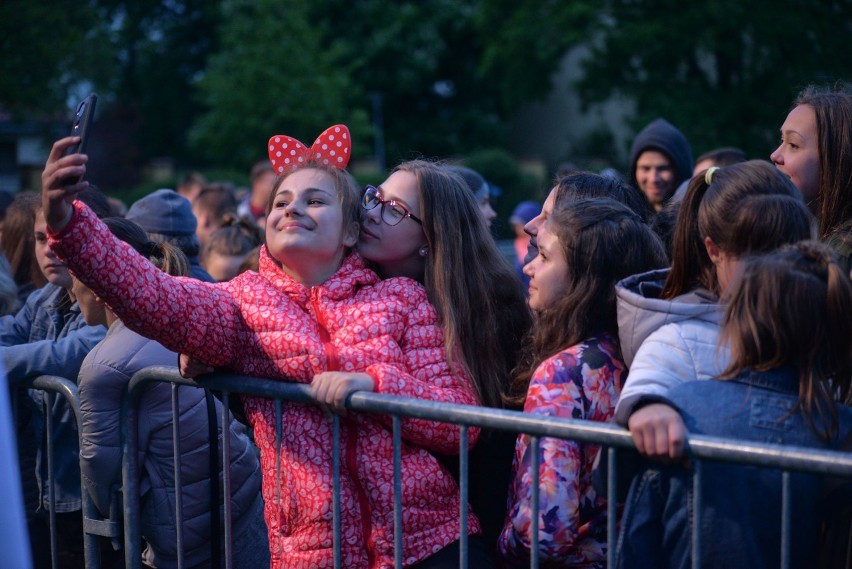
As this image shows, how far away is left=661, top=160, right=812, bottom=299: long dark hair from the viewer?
264 cm

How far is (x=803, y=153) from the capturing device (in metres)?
3.55

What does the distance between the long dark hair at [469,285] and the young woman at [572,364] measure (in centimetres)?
13

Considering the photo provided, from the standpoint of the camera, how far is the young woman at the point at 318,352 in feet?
9.46

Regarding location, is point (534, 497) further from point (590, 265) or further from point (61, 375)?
point (61, 375)

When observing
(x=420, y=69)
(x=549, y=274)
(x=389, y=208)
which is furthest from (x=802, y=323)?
(x=420, y=69)

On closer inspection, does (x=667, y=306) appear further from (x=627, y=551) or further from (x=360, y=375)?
(x=360, y=375)

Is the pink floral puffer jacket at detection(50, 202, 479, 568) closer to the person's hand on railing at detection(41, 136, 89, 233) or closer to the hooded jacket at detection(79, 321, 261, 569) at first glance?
the person's hand on railing at detection(41, 136, 89, 233)

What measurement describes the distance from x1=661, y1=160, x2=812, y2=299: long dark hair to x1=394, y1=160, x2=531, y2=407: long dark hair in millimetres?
663

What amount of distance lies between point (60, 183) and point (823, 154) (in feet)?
8.25

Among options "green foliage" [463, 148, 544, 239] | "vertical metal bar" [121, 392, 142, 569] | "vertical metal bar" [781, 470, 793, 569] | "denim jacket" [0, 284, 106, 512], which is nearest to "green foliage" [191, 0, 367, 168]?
"green foliage" [463, 148, 544, 239]

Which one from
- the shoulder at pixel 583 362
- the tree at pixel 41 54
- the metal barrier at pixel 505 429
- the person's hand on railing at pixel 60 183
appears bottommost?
the metal barrier at pixel 505 429

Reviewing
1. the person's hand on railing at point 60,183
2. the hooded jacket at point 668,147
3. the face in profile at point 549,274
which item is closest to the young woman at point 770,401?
the face in profile at point 549,274

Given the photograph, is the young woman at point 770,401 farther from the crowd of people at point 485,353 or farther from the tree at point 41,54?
the tree at point 41,54

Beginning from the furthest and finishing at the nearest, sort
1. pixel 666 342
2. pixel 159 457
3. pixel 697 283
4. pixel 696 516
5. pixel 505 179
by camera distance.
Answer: pixel 505 179
pixel 159 457
pixel 697 283
pixel 666 342
pixel 696 516
